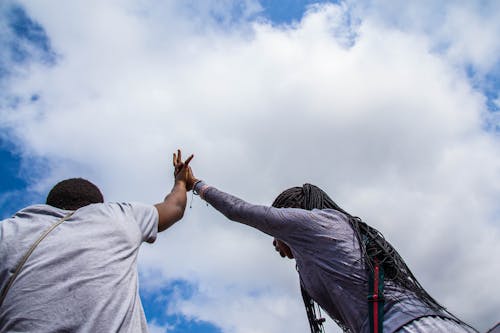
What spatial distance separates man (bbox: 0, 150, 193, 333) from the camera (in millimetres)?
3383

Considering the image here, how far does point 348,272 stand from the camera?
447cm

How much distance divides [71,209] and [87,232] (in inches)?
23.4

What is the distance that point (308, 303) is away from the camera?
5.34 m

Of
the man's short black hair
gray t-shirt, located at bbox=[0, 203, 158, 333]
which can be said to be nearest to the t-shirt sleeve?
gray t-shirt, located at bbox=[0, 203, 158, 333]

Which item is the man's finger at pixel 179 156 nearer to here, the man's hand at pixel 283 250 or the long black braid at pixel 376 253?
the man's hand at pixel 283 250

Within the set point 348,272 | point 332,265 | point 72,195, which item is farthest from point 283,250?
point 72,195

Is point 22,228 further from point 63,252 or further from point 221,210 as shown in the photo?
point 221,210

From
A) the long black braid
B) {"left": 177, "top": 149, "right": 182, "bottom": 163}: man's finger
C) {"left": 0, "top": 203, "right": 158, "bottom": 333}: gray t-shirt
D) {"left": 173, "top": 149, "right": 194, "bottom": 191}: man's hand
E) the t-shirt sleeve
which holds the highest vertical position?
{"left": 177, "top": 149, "right": 182, "bottom": 163}: man's finger

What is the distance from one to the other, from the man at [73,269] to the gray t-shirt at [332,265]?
1350 mm

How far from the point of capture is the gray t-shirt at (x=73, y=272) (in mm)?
3377

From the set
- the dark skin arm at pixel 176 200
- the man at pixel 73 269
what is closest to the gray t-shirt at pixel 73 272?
the man at pixel 73 269

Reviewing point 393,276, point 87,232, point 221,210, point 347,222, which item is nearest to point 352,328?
point 393,276

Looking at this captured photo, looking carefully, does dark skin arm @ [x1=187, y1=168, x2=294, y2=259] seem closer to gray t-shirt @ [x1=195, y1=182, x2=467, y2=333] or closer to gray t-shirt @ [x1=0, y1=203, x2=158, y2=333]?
gray t-shirt @ [x1=195, y1=182, x2=467, y2=333]

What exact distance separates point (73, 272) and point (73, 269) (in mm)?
22
